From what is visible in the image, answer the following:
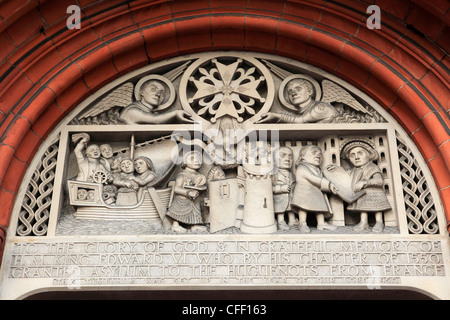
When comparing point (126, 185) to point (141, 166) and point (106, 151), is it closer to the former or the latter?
point (141, 166)

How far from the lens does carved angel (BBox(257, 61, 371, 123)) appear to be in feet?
24.0

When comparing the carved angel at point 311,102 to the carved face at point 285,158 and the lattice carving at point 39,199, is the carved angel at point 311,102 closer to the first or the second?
the carved face at point 285,158

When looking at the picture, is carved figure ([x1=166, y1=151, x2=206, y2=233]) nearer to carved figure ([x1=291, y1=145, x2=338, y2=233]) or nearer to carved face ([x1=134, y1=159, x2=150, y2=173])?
Result: carved face ([x1=134, y1=159, x2=150, y2=173])

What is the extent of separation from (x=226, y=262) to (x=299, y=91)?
213 centimetres

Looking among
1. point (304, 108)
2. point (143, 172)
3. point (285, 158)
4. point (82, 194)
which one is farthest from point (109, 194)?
point (304, 108)

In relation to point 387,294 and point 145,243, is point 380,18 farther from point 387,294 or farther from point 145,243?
point 145,243

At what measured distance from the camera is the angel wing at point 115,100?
24.4 ft

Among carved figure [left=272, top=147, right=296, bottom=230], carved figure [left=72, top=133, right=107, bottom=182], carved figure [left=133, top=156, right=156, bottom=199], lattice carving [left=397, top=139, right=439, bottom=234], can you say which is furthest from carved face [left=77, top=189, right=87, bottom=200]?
lattice carving [left=397, top=139, right=439, bottom=234]

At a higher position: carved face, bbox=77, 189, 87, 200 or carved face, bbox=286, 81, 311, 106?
carved face, bbox=286, 81, 311, 106

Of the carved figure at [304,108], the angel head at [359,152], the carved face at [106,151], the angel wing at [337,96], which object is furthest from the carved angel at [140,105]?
the angel head at [359,152]

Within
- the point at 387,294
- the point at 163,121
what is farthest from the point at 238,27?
the point at 387,294

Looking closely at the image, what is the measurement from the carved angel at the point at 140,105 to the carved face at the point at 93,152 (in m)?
0.32

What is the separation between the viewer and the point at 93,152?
283 inches

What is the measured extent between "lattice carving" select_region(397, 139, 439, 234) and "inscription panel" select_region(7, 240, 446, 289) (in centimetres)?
21
